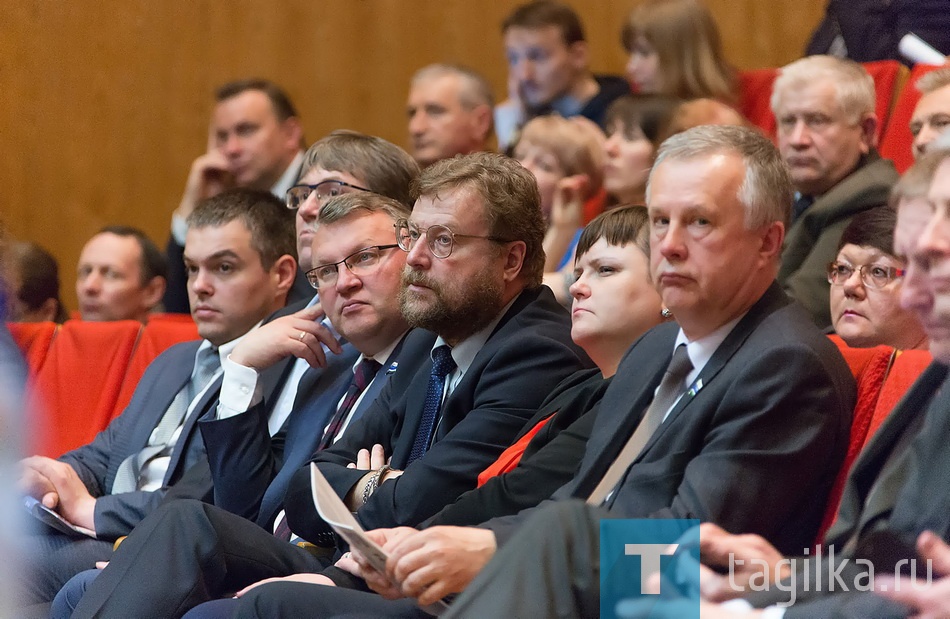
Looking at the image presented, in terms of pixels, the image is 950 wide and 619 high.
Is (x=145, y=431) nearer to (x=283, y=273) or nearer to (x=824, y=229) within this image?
(x=283, y=273)

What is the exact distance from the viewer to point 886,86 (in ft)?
13.0

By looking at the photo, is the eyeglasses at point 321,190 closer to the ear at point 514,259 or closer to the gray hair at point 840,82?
the ear at point 514,259

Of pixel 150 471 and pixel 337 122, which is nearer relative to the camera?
pixel 150 471

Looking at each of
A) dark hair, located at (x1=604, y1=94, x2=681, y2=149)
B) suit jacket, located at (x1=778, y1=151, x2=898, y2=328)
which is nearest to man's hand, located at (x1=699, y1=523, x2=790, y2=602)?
suit jacket, located at (x1=778, y1=151, x2=898, y2=328)

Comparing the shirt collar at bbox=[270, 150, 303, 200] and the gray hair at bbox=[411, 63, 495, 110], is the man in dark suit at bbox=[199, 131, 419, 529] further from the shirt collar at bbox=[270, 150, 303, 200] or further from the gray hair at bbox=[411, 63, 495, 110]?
the gray hair at bbox=[411, 63, 495, 110]

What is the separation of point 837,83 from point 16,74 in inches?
135

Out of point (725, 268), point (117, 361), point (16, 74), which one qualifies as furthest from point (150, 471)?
point (16, 74)

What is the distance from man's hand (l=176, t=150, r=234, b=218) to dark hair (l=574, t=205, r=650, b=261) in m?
2.43

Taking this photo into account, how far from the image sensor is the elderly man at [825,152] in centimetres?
340

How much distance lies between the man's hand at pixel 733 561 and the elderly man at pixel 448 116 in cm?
302

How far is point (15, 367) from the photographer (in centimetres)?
226

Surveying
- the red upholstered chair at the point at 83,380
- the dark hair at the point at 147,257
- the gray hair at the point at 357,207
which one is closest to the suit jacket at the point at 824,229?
the gray hair at the point at 357,207

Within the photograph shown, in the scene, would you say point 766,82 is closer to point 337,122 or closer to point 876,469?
point 337,122

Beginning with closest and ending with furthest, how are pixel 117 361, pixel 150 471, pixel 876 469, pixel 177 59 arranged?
pixel 876 469 < pixel 150 471 < pixel 117 361 < pixel 177 59
